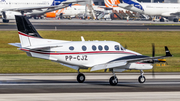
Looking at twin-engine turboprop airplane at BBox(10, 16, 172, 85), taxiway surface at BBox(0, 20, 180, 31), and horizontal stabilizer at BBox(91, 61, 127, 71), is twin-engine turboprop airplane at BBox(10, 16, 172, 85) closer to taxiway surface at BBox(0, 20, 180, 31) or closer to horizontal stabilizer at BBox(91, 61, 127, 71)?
horizontal stabilizer at BBox(91, 61, 127, 71)

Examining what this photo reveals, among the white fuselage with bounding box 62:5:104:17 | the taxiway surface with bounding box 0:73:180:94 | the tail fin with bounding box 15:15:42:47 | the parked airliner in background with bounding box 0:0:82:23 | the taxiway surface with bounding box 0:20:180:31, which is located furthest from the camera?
the white fuselage with bounding box 62:5:104:17

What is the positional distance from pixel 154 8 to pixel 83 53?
99.6m

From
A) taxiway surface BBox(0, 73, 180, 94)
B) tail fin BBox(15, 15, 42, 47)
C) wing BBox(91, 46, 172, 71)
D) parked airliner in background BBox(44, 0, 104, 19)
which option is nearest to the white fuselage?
parked airliner in background BBox(44, 0, 104, 19)

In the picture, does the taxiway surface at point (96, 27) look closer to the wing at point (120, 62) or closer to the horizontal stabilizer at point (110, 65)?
the wing at point (120, 62)

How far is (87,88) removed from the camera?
70.5 feet

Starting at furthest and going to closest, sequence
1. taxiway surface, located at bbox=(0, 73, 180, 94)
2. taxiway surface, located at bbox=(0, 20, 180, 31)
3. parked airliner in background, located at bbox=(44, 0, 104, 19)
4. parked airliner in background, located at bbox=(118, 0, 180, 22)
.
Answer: parked airliner in background, located at bbox=(44, 0, 104, 19) < parked airliner in background, located at bbox=(118, 0, 180, 22) < taxiway surface, located at bbox=(0, 20, 180, 31) < taxiway surface, located at bbox=(0, 73, 180, 94)

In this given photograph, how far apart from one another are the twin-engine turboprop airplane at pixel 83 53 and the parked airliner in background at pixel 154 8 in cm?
9674

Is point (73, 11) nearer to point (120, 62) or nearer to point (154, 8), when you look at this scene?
point (154, 8)

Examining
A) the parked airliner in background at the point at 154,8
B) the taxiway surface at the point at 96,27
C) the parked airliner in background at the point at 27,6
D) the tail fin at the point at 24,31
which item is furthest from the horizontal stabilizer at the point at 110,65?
the parked airliner in background at the point at 154,8

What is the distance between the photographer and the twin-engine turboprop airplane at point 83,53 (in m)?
21.7

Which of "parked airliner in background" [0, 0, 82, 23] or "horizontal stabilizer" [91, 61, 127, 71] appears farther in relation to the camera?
"parked airliner in background" [0, 0, 82, 23]

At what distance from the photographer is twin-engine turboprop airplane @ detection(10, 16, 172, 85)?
2172cm

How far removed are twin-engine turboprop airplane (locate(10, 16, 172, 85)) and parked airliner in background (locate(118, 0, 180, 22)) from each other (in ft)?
317

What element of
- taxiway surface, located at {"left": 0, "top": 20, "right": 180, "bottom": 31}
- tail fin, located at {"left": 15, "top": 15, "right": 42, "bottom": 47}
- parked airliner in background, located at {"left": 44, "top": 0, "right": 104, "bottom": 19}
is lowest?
taxiway surface, located at {"left": 0, "top": 20, "right": 180, "bottom": 31}
